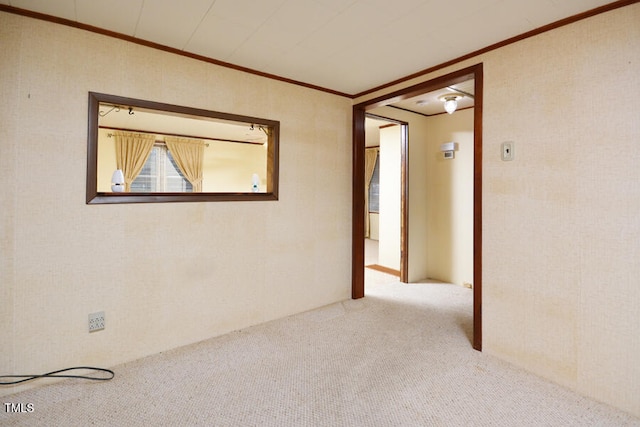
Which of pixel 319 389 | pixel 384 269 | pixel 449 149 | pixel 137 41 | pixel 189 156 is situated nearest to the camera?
pixel 319 389

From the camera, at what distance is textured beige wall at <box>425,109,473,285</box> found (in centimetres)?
413

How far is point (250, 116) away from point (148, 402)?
2.18m

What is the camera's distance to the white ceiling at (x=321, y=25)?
182cm

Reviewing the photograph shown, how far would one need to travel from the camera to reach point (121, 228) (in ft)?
7.30

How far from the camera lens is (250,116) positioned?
278 centimetres

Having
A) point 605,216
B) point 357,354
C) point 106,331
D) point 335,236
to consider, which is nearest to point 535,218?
point 605,216

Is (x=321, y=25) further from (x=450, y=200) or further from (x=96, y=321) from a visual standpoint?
(x=450, y=200)

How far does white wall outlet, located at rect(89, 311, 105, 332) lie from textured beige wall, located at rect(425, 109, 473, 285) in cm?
391

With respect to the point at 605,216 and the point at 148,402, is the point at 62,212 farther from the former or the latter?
the point at 605,216

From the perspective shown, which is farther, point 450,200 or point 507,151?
point 450,200

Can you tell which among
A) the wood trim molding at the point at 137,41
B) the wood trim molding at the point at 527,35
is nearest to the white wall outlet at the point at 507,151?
the wood trim molding at the point at 527,35

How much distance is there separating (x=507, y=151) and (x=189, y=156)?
594 cm

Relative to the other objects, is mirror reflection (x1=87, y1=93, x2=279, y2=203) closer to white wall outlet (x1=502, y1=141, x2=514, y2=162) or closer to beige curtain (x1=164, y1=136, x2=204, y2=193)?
beige curtain (x1=164, y1=136, x2=204, y2=193)

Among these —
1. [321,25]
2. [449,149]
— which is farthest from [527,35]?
[449,149]
